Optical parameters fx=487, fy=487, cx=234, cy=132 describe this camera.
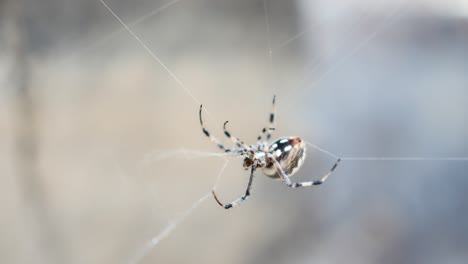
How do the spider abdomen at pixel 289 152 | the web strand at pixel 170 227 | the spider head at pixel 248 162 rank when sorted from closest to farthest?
1. the spider abdomen at pixel 289 152
2. the spider head at pixel 248 162
3. the web strand at pixel 170 227

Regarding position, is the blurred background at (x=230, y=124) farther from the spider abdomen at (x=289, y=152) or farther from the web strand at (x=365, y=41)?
the spider abdomen at (x=289, y=152)

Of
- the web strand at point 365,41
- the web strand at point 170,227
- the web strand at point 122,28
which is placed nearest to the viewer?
the web strand at point 170,227

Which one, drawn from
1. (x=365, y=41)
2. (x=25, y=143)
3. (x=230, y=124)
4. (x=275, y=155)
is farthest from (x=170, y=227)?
(x=365, y=41)

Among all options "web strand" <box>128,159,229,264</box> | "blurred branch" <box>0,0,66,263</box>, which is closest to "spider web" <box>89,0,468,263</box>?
"web strand" <box>128,159,229,264</box>

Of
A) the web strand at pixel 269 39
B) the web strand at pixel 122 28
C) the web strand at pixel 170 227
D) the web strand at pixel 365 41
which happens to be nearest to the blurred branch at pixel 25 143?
the web strand at pixel 122 28

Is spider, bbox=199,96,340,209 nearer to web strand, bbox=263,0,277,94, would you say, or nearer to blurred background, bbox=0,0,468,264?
blurred background, bbox=0,0,468,264

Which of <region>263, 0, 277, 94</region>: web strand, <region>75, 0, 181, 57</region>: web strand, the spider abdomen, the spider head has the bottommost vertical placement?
the spider abdomen

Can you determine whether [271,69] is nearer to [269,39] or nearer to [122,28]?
[269,39]
